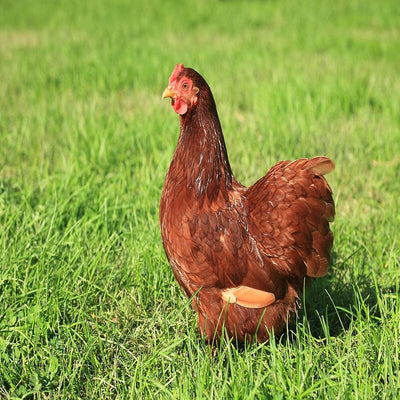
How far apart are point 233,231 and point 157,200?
128 centimetres

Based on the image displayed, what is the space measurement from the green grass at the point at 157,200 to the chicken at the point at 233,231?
0.61ft

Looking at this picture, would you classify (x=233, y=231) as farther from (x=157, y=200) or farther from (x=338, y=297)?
(x=157, y=200)

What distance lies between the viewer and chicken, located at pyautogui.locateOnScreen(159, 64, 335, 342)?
2453mm

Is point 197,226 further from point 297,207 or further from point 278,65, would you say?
point 278,65

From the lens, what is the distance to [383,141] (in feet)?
15.2

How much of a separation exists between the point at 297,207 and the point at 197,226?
483 millimetres

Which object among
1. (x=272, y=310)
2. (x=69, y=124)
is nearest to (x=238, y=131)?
(x=69, y=124)

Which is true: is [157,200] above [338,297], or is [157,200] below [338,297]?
above

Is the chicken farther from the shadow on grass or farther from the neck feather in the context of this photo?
the shadow on grass

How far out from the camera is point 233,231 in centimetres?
248

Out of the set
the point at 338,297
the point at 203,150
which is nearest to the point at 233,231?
the point at 203,150

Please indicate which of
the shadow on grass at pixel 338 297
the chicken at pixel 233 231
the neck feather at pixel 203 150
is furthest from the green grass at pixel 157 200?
the neck feather at pixel 203 150

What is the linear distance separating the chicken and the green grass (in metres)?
0.18

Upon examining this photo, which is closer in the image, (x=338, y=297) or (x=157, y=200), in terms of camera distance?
(x=338, y=297)
